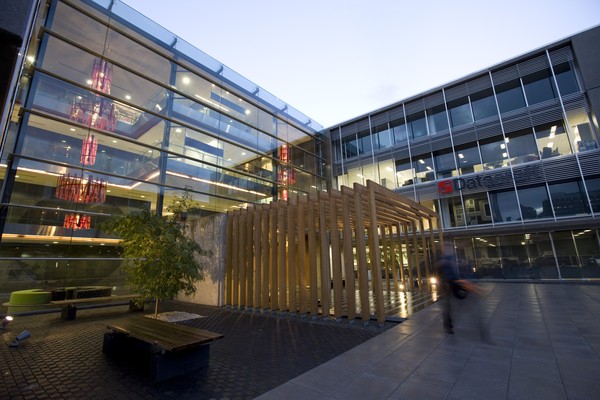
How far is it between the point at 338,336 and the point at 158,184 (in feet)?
36.2

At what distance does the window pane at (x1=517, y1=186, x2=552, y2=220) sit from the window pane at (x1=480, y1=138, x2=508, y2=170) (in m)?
2.19

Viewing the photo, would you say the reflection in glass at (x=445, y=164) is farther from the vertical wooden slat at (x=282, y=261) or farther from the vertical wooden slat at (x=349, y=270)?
the vertical wooden slat at (x=282, y=261)

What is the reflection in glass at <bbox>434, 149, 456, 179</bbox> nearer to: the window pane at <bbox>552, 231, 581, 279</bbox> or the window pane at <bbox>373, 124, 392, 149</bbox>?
the window pane at <bbox>373, 124, 392, 149</bbox>

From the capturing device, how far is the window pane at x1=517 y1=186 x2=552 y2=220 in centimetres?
1662

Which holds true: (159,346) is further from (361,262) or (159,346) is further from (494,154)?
(494,154)

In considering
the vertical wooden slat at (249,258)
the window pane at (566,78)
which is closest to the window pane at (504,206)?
the window pane at (566,78)

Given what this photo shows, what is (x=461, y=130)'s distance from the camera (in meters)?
20.0

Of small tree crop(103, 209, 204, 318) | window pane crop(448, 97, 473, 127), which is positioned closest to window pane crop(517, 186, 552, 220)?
window pane crop(448, 97, 473, 127)

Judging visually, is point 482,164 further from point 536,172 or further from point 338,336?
point 338,336

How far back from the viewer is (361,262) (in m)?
8.23

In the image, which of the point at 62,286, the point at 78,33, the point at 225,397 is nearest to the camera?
the point at 225,397

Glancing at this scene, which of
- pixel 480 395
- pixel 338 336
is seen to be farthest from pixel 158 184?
pixel 480 395

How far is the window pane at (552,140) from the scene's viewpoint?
55.4ft

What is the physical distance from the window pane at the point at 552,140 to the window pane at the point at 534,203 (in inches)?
89.3
